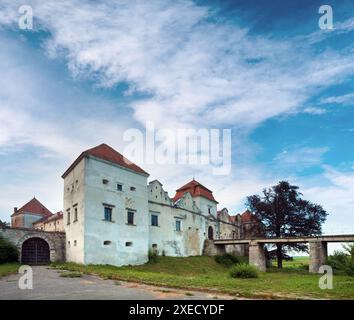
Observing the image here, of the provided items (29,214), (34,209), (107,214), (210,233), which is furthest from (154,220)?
(34,209)

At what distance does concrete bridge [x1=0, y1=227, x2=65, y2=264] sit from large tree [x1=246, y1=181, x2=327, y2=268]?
2521 centimetres

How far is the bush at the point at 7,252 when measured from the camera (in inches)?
1058

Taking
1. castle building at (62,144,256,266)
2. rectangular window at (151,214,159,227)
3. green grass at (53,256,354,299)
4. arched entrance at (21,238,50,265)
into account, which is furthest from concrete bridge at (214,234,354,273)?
arched entrance at (21,238,50,265)

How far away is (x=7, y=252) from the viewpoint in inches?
A: 1071

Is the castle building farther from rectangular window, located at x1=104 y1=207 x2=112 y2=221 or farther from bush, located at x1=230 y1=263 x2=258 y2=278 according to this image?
bush, located at x1=230 y1=263 x2=258 y2=278

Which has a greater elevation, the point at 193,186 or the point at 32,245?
the point at 193,186

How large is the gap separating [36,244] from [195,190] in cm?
2448

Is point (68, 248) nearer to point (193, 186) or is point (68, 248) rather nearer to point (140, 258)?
point (140, 258)

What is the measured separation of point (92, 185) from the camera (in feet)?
99.0

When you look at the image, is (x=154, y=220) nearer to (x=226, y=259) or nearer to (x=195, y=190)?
(x=226, y=259)

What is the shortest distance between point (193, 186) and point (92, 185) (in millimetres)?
22578

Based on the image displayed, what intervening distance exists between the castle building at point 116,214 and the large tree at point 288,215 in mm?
10123
